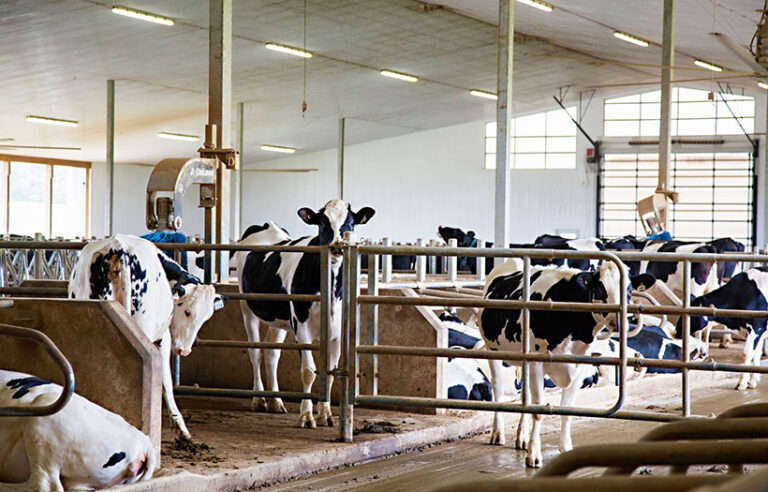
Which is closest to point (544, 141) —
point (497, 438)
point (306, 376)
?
point (306, 376)

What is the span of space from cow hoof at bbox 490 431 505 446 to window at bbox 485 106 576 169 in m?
24.5

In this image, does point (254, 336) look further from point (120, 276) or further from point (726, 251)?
point (726, 251)

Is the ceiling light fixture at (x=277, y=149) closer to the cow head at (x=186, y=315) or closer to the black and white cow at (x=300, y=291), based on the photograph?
the black and white cow at (x=300, y=291)

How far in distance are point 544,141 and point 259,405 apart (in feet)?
81.1

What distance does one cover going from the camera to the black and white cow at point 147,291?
545 cm

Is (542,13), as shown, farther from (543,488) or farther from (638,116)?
(543,488)

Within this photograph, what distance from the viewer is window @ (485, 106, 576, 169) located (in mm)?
30766

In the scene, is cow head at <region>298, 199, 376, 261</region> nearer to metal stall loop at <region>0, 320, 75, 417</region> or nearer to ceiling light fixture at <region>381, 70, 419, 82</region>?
metal stall loop at <region>0, 320, 75, 417</region>

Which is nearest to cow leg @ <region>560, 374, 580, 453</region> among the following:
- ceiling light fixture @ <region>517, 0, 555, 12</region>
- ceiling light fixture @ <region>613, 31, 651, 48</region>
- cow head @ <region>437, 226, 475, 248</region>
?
cow head @ <region>437, 226, 475, 248</region>

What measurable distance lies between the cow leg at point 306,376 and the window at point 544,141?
951 inches

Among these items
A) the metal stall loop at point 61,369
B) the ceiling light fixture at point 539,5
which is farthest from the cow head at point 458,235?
the metal stall loop at point 61,369

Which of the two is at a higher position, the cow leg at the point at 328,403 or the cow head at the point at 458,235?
the cow head at the point at 458,235

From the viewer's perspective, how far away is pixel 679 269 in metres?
13.6

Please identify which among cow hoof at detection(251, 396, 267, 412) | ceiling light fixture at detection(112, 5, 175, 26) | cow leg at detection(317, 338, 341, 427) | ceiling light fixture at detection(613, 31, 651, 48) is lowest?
cow hoof at detection(251, 396, 267, 412)
